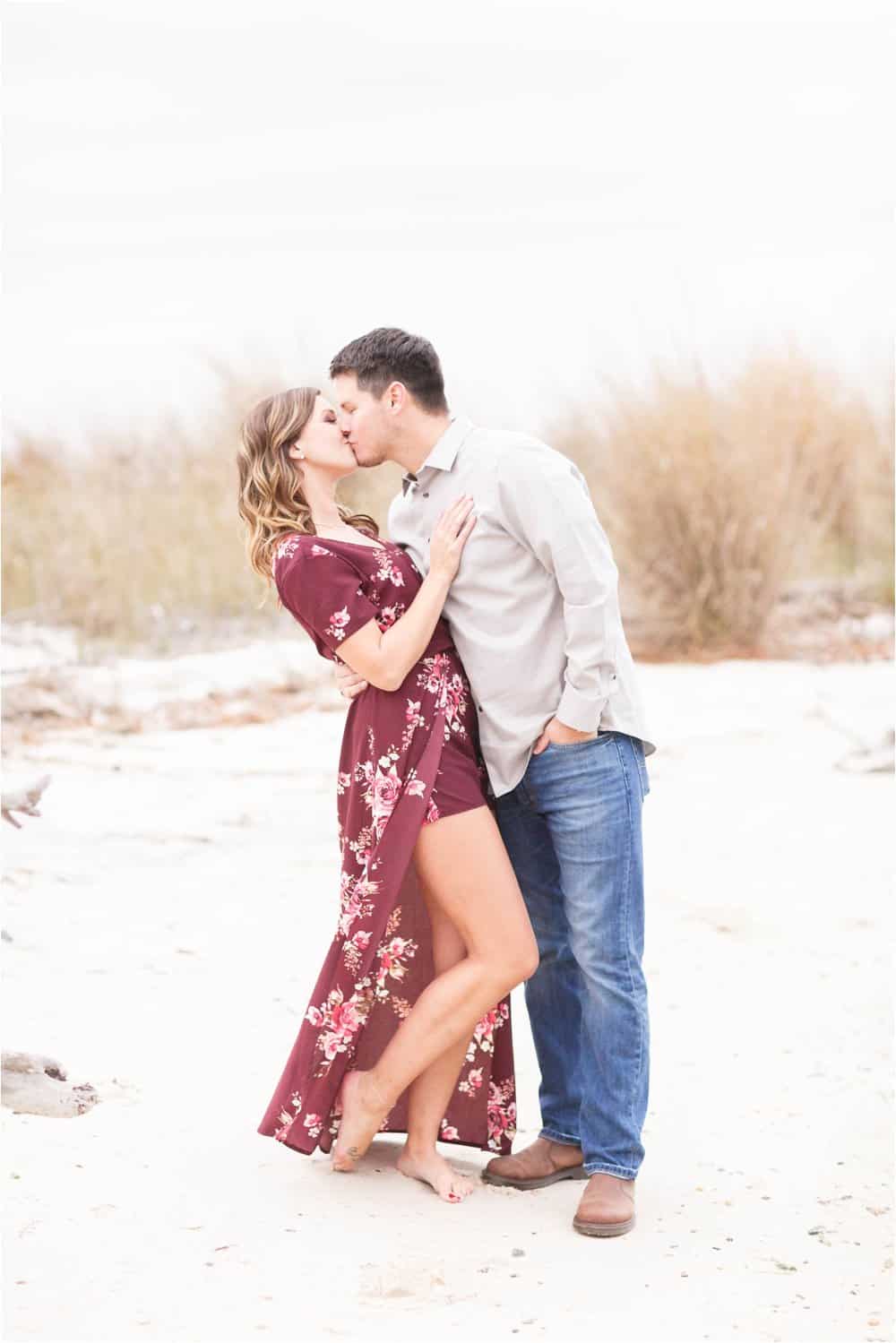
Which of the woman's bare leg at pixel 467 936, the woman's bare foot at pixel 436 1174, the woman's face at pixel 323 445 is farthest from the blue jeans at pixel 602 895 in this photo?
the woman's face at pixel 323 445

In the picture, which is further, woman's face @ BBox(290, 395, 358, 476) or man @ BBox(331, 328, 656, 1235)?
woman's face @ BBox(290, 395, 358, 476)

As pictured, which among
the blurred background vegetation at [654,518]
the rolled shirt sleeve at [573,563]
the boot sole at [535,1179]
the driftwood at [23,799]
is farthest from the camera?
the blurred background vegetation at [654,518]

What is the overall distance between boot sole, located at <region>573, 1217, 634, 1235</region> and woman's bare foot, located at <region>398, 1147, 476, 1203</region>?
242 millimetres

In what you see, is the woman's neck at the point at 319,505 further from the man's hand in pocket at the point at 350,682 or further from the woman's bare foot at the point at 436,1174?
the woman's bare foot at the point at 436,1174

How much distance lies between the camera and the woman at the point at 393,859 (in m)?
2.83

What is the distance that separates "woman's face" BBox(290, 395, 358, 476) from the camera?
2957 millimetres

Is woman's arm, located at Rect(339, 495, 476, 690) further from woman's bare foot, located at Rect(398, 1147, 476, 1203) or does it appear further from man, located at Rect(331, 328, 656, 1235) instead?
woman's bare foot, located at Rect(398, 1147, 476, 1203)

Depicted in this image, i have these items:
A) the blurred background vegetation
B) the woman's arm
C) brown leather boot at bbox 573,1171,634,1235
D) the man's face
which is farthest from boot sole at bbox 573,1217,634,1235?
the blurred background vegetation

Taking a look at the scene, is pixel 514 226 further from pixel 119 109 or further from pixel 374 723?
pixel 374 723

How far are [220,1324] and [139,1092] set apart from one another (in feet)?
3.09

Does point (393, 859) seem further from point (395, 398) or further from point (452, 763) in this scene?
point (395, 398)

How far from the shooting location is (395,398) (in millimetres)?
2912

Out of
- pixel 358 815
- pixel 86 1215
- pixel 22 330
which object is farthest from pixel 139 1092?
pixel 22 330

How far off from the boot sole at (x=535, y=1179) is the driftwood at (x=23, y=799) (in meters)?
1.62
